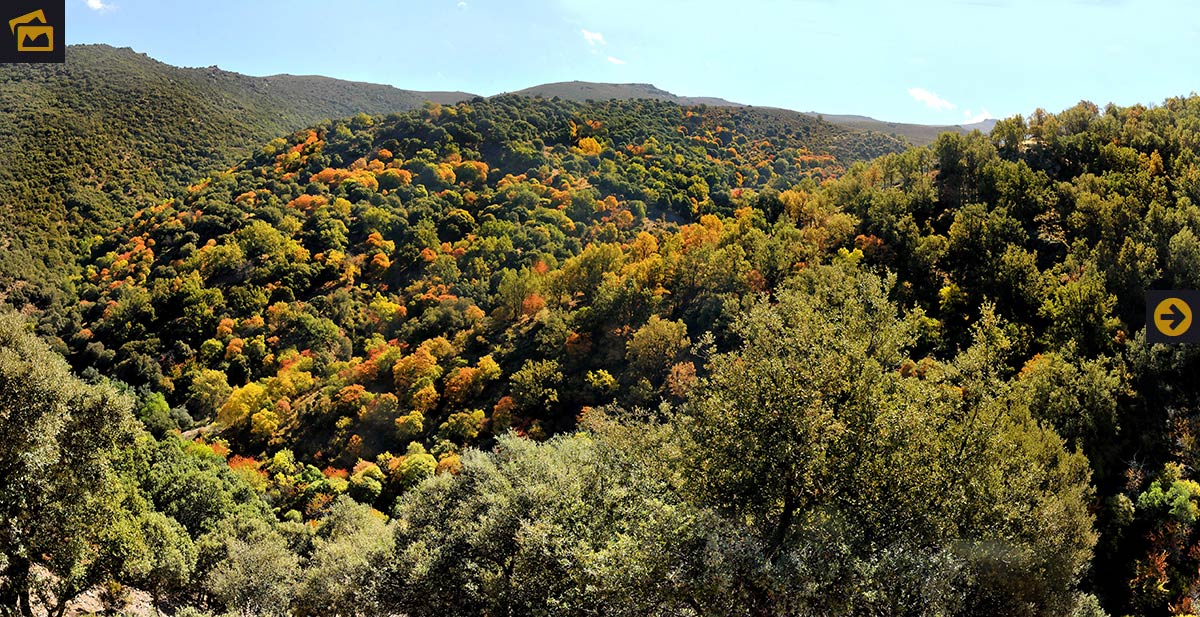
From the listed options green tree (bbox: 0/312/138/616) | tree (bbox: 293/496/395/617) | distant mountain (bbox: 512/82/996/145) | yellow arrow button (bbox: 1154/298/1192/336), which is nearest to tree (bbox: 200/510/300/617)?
tree (bbox: 293/496/395/617)

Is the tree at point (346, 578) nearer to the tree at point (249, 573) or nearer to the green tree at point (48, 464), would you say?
the tree at point (249, 573)

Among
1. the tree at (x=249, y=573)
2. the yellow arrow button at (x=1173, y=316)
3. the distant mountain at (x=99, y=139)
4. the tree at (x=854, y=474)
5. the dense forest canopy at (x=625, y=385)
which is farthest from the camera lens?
the distant mountain at (x=99, y=139)

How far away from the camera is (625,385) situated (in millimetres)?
50438

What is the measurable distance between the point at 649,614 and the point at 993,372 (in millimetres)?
11250

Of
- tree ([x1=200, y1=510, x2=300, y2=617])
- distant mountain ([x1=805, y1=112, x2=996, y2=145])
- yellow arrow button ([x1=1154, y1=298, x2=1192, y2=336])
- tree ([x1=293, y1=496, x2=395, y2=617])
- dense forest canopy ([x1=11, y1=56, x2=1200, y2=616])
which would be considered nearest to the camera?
dense forest canopy ([x1=11, y1=56, x2=1200, y2=616])

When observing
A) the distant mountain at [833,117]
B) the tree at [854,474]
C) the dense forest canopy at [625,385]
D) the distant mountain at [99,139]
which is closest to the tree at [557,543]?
the dense forest canopy at [625,385]

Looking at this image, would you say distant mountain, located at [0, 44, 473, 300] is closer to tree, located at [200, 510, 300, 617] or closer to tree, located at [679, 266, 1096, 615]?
tree, located at [200, 510, 300, 617]

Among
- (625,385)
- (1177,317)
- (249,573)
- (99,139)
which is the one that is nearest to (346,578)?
(249,573)

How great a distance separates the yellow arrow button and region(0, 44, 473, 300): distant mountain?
103346mm

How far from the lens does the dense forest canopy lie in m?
13.5

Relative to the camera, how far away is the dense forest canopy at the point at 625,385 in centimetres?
1348

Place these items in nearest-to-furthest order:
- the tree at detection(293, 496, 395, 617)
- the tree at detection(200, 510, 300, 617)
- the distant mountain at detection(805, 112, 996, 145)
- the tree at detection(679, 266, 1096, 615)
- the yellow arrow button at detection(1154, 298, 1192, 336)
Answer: the tree at detection(679, 266, 1096, 615), the yellow arrow button at detection(1154, 298, 1192, 336), the tree at detection(293, 496, 395, 617), the tree at detection(200, 510, 300, 617), the distant mountain at detection(805, 112, 996, 145)

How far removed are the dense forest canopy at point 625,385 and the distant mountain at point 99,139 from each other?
Answer: 6819mm

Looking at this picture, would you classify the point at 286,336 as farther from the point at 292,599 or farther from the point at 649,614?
the point at 649,614
